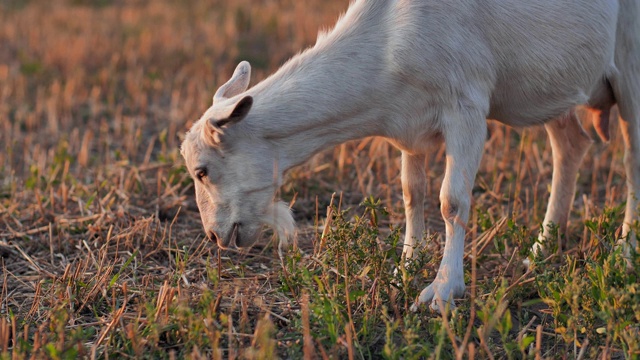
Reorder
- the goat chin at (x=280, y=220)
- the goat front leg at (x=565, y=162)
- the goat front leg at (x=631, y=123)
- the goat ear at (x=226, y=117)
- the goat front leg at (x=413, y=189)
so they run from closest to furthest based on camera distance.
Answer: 1. the goat ear at (x=226, y=117)
2. the goat chin at (x=280, y=220)
3. the goat front leg at (x=413, y=189)
4. the goat front leg at (x=631, y=123)
5. the goat front leg at (x=565, y=162)

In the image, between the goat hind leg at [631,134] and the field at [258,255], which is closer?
the field at [258,255]

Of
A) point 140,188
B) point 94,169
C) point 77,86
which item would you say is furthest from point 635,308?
point 77,86

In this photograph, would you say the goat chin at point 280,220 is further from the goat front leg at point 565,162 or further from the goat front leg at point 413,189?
the goat front leg at point 565,162

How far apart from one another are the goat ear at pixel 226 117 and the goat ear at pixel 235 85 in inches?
12.9

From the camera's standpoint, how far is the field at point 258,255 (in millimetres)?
3455

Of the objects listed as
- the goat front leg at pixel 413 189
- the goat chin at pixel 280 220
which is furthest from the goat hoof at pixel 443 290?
the goat chin at pixel 280 220

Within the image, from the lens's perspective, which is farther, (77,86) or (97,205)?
(77,86)

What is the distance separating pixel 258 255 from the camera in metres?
4.77

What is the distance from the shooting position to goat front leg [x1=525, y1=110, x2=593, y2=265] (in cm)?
506

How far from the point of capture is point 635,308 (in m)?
3.21

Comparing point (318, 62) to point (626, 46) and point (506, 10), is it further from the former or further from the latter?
point (626, 46)

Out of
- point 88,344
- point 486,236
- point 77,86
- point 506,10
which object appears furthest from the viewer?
point 77,86

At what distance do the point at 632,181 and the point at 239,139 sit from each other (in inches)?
95.1

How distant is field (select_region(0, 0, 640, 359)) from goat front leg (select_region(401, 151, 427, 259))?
141 millimetres
